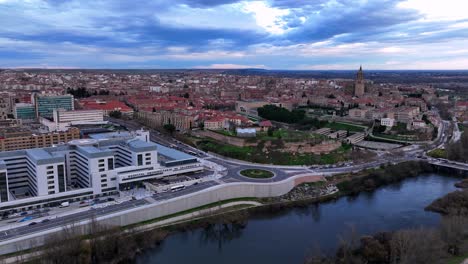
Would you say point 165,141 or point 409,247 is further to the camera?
point 165,141

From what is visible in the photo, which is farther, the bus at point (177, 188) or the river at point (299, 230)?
the bus at point (177, 188)

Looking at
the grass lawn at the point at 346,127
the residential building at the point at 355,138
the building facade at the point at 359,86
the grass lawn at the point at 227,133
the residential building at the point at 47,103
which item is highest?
the building facade at the point at 359,86

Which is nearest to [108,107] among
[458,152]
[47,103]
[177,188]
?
[47,103]

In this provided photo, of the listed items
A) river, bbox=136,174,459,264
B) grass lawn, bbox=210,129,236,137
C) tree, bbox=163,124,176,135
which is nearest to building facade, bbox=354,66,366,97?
grass lawn, bbox=210,129,236,137

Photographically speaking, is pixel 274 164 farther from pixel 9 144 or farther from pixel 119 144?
pixel 9 144

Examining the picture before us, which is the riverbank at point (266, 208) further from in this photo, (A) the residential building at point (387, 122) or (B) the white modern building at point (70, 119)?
(B) the white modern building at point (70, 119)

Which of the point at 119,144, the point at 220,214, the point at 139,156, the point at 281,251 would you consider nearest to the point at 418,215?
the point at 281,251

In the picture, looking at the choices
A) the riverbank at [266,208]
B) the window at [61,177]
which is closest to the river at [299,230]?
the riverbank at [266,208]
